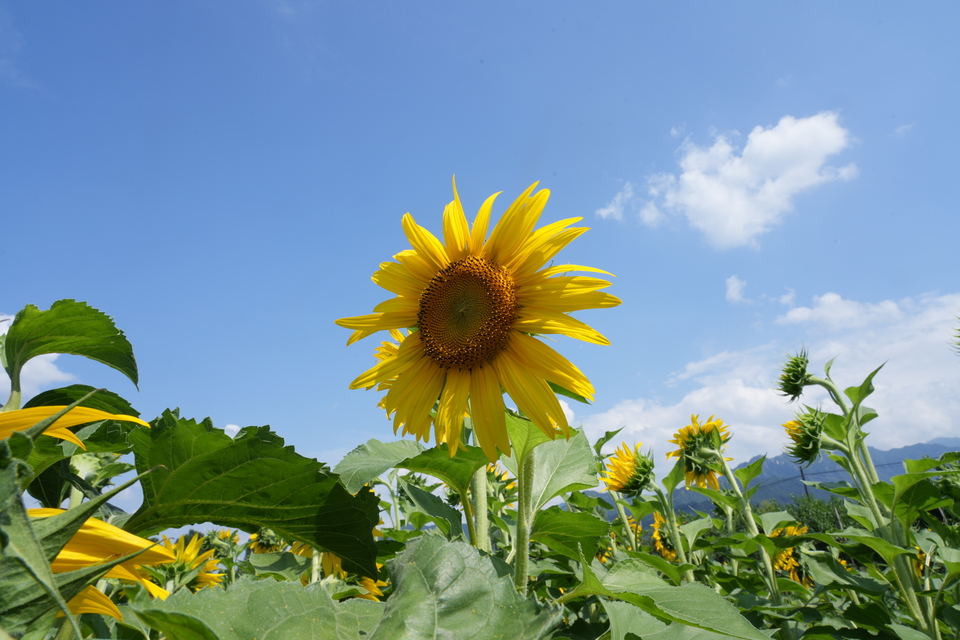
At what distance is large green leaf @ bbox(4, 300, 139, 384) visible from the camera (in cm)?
99

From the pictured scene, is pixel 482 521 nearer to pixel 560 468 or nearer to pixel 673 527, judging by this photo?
pixel 560 468

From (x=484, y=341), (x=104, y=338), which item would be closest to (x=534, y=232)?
(x=484, y=341)

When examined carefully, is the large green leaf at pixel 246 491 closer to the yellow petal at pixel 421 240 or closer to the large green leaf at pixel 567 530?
the large green leaf at pixel 567 530

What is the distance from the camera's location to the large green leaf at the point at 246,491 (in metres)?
0.88

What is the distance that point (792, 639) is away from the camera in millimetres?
2242

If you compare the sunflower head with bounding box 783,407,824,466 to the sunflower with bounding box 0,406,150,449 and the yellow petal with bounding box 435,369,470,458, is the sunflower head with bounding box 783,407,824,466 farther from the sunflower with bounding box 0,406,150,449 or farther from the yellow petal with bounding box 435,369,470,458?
the sunflower with bounding box 0,406,150,449

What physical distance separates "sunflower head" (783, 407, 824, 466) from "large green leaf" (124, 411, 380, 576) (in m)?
3.49

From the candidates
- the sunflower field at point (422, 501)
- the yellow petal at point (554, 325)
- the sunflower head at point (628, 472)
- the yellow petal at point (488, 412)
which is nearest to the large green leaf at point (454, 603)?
the sunflower field at point (422, 501)

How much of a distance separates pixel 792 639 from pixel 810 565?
0.39 meters

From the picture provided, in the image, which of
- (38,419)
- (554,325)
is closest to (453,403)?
(554,325)

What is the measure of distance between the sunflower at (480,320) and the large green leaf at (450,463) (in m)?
0.04

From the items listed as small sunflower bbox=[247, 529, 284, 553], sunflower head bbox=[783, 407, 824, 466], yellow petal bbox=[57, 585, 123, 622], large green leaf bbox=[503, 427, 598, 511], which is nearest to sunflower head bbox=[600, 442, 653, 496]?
sunflower head bbox=[783, 407, 824, 466]

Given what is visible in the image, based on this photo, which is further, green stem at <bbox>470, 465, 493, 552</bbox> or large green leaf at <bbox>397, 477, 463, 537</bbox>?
large green leaf at <bbox>397, 477, 463, 537</bbox>

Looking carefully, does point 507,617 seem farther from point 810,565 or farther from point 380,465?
point 810,565
